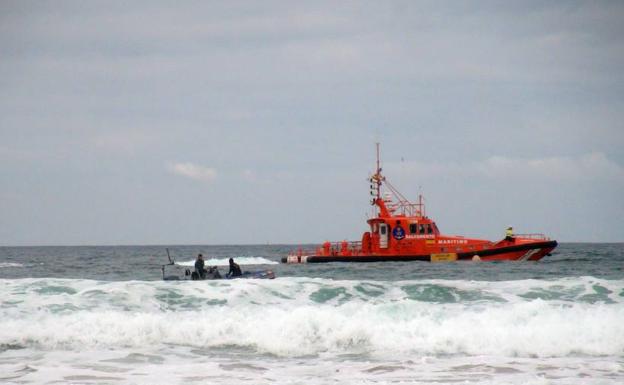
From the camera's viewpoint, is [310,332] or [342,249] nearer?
[310,332]

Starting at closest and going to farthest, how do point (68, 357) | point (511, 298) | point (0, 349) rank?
1. point (68, 357)
2. point (0, 349)
3. point (511, 298)

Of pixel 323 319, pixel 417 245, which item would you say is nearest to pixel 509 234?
pixel 417 245

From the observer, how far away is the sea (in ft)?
35.1

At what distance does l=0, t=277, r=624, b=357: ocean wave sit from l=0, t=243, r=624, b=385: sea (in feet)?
0.09

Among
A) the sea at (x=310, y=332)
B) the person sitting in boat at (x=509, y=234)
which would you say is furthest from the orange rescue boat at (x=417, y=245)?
the sea at (x=310, y=332)

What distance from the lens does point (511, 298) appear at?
1600cm

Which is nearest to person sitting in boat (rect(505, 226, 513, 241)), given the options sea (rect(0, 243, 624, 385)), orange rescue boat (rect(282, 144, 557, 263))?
orange rescue boat (rect(282, 144, 557, 263))

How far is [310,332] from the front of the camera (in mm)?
13406

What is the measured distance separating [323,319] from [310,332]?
0.36 metres

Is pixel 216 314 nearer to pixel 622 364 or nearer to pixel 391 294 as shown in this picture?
pixel 391 294

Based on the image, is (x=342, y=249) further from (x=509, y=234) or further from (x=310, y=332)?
(x=310, y=332)

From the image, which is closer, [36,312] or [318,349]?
[318,349]

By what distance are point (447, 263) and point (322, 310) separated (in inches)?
775

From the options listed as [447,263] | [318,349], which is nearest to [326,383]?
[318,349]
